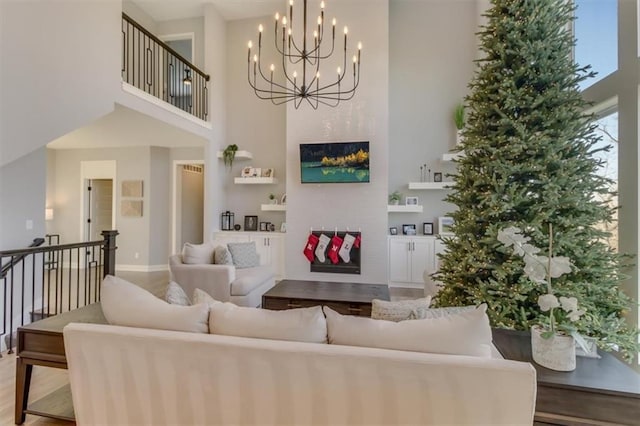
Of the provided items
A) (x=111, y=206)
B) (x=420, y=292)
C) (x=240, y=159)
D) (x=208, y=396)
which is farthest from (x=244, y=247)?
(x=111, y=206)

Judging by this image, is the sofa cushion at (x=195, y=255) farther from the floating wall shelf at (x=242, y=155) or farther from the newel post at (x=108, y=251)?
the floating wall shelf at (x=242, y=155)

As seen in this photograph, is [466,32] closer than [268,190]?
Yes

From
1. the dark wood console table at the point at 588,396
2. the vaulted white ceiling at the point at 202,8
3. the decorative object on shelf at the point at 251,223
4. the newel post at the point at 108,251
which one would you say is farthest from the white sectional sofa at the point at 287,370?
the vaulted white ceiling at the point at 202,8

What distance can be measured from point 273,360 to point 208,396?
372mm

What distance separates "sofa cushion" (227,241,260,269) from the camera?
4621mm

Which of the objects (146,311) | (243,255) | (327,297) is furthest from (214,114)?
(146,311)

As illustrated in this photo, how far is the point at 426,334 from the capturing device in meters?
1.40

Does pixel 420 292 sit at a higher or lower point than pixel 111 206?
lower

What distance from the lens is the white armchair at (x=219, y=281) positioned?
12.9ft

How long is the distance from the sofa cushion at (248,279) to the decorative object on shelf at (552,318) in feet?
9.83

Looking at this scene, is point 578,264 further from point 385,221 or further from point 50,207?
point 50,207

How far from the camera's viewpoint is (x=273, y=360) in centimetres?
140

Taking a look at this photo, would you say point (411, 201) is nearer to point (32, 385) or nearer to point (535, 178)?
point (535, 178)

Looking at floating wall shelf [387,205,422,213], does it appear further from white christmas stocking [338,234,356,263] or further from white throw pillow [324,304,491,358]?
white throw pillow [324,304,491,358]
